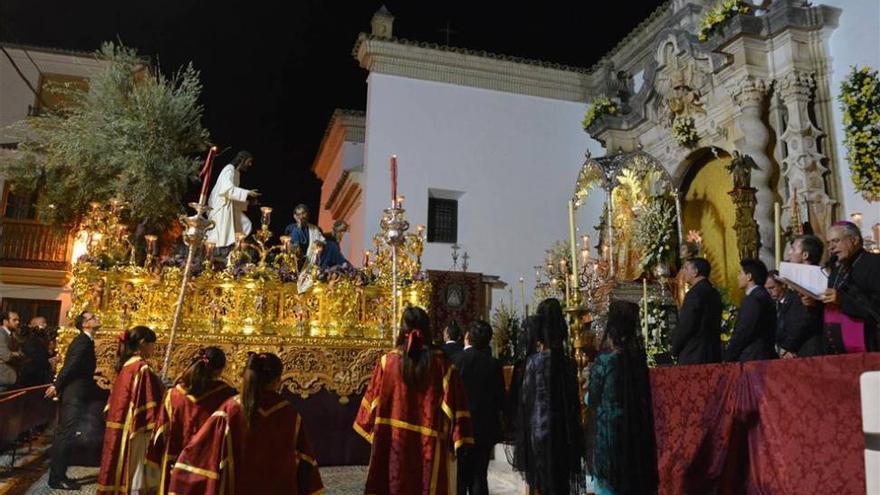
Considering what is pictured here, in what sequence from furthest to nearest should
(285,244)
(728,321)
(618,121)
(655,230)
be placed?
(618,121) < (655,230) < (728,321) < (285,244)

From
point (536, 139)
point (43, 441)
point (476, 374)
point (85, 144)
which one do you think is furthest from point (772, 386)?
point (536, 139)

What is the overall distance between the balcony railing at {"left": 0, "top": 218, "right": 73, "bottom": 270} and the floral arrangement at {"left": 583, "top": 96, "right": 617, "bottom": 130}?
15.1 m

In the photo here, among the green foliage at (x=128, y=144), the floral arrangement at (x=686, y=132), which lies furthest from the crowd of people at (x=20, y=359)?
the floral arrangement at (x=686, y=132)

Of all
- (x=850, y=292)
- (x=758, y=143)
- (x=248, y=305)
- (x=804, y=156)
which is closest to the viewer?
(x=850, y=292)

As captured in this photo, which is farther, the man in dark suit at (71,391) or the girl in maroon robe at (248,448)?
the man in dark suit at (71,391)

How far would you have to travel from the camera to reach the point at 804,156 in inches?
428

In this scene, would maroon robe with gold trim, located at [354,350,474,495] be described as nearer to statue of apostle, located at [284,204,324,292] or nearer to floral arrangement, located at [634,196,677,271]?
statue of apostle, located at [284,204,324,292]

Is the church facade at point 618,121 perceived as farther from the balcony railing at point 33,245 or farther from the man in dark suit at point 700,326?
the balcony railing at point 33,245

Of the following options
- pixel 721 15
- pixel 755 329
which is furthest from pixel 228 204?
pixel 721 15

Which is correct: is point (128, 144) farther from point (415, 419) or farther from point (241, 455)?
point (241, 455)

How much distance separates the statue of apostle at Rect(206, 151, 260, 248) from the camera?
9133mm

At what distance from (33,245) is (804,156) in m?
19.8

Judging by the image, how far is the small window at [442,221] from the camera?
1638 cm

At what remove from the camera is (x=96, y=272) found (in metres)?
7.55
